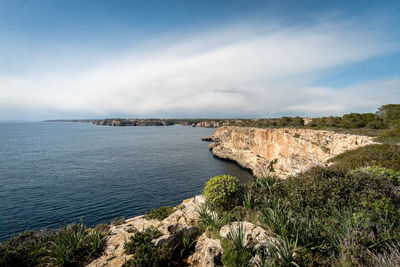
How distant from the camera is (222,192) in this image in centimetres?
798

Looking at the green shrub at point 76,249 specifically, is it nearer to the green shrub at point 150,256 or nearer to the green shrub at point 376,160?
the green shrub at point 150,256

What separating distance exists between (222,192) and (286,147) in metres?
32.3

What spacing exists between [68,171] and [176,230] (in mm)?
40040

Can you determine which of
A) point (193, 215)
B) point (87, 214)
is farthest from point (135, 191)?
point (193, 215)

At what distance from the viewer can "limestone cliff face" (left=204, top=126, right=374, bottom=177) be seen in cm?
2567

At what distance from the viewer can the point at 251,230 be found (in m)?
5.59

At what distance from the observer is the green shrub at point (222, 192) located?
→ 7.99 metres

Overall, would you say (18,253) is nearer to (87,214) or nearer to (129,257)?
(129,257)

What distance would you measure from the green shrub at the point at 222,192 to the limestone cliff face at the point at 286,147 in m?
8.50

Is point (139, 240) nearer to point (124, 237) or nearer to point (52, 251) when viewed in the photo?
point (124, 237)

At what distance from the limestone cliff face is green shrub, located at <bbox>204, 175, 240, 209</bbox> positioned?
27.9 feet

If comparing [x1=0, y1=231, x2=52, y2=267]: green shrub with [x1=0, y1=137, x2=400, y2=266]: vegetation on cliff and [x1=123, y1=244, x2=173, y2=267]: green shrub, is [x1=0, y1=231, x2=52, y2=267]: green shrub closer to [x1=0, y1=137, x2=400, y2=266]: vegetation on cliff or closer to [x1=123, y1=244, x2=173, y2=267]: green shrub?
[x1=0, y1=137, x2=400, y2=266]: vegetation on cliff

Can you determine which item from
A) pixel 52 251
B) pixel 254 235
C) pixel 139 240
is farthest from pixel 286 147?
pixel 52 251

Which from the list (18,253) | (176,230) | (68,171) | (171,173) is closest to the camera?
(18,253)
